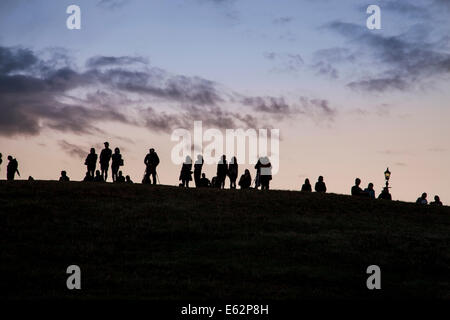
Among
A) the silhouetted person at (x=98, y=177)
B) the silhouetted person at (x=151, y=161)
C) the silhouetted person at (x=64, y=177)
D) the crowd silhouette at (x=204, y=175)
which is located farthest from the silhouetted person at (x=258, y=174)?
the silhouetted person at (x=64, y=177)

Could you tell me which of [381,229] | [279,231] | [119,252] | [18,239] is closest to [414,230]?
[381,229]

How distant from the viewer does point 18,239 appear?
1163 inches

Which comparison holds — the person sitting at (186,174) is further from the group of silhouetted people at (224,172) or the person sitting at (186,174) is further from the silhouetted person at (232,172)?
the silhouetted person at (232,172)

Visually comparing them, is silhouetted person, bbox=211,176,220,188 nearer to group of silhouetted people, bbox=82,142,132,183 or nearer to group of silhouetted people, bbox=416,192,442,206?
group of silhouetted people, bbox=82,142,132,183

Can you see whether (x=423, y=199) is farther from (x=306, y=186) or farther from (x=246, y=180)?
(x=246, y=180)

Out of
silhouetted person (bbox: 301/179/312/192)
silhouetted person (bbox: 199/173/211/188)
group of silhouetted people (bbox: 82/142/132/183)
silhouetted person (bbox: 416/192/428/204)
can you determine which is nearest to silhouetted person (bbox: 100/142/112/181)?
group of silhouetted people (bbox: 82/142/132/183)

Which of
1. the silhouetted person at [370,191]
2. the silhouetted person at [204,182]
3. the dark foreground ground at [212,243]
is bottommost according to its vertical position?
the dark foreground ground at [212,243]

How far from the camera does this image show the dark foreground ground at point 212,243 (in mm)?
23422

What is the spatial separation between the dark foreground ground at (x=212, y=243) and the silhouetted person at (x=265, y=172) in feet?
12.9

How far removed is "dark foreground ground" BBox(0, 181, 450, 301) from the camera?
76.8 feet

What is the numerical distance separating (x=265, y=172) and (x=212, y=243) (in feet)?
53.7

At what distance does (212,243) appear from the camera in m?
29.8

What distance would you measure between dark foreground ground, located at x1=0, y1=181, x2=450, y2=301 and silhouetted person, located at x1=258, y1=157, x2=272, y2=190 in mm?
3941
